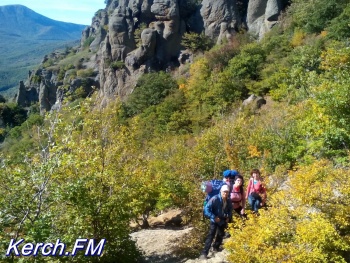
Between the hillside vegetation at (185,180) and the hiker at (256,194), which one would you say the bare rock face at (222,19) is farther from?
the hiker at (256,194)

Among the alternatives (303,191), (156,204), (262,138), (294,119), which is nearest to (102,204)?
(303,191)

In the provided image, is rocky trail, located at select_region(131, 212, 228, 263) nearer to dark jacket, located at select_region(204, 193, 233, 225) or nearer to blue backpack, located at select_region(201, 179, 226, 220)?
dark jacket, located at select_region(204, 193, 233, 225)

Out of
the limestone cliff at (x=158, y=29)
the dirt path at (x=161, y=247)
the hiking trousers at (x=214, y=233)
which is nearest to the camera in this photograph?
the hiking trousers at (x=214, y=233)

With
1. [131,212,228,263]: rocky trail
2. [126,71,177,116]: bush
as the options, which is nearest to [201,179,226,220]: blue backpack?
[131,212,228,263]: rocky trail

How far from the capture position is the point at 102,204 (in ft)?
23.0

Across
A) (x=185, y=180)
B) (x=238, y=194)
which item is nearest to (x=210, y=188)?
(x=238, y=194)

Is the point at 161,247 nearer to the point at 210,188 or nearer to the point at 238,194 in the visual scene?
the point at 238,194

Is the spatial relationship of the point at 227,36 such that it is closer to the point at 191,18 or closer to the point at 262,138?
the point at 191,18

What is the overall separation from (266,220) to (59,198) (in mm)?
3339

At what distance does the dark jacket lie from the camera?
22.5 ft

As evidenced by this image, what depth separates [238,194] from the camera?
7410mm

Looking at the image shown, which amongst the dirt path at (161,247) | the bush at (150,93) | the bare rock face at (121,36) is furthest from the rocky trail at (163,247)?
the bare rock face at (121,36)

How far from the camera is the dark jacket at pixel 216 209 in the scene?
270 inches

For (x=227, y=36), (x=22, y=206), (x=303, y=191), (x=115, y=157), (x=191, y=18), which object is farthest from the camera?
(x=191, y=18)
